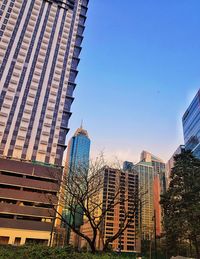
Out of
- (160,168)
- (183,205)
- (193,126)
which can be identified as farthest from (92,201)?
(160,168)

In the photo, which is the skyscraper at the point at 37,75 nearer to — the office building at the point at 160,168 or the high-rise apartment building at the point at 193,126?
the office building at the point at 160,168

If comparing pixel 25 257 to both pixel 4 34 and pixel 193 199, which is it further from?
pixel 4 34

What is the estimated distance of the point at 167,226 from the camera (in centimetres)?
3344

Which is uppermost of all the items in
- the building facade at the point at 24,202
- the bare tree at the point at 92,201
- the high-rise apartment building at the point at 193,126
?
the high-rise apartment building at the point at 193,126

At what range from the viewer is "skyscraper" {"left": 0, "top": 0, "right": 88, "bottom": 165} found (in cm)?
6725

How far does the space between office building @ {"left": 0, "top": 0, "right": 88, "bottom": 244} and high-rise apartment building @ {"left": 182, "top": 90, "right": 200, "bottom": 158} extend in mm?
34580

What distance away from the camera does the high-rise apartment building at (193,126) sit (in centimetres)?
6625

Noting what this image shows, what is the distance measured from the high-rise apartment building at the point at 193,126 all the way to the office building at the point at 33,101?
34580 mm

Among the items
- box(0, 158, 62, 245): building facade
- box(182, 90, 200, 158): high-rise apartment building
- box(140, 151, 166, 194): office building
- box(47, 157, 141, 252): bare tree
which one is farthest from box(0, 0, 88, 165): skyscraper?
box(47, 157, 141, 252): bare tree

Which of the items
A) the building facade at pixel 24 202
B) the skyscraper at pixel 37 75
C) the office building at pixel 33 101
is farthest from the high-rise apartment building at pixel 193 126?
the building facade at pixel 24 202

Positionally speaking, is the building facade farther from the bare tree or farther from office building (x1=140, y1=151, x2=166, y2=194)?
the bare tree

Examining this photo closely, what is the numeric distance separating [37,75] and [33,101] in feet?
28.7

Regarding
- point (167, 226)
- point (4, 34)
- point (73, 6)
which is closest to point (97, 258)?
point (167, 226)

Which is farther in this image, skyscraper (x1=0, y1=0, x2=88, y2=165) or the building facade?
skyscraper (x1=0, y1=0, x2=88, y2=165)
